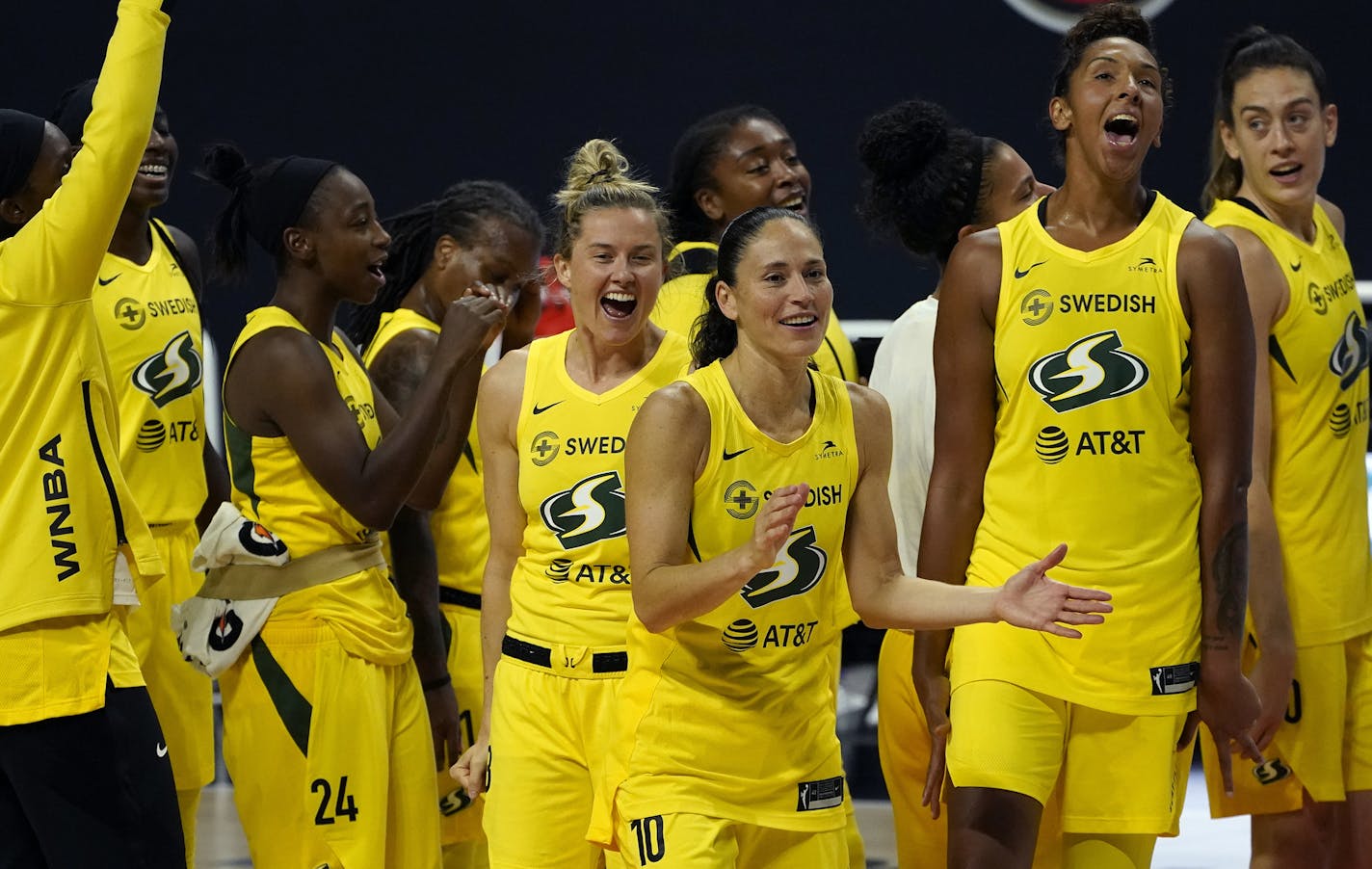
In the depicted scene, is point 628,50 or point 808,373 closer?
point 808,373

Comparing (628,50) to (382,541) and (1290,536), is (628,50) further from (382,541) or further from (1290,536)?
(1290,536)

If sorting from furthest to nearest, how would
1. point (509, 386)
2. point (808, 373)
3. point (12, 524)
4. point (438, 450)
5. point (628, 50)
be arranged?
point (628, 50)
point (438, 450)
point (509, 386)
point (808, 373)
point (12, 524)

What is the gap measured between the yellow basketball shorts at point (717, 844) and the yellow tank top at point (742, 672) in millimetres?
23

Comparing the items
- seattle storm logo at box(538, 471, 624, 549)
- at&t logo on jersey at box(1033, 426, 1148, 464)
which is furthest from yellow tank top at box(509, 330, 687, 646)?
at&t logo on jersey at box(1033, 426, 1148, 464)

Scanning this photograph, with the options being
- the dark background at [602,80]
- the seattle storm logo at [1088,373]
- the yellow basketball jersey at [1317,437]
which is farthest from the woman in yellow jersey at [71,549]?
the dark background at [602,80]

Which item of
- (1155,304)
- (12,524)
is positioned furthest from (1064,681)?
(12,524)

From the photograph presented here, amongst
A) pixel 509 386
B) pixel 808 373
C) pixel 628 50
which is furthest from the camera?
pixel 628 50

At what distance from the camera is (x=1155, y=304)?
3.38 meters

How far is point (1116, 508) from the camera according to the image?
339 cm

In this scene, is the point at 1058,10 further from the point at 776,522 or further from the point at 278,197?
the point at 776,522

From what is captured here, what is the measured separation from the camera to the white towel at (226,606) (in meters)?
4.08

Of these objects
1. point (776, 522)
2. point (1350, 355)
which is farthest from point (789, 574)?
point (1350, 355)

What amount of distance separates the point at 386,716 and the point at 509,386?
33.1 inches

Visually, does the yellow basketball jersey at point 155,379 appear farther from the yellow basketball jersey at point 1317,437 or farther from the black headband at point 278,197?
the yellow basketball jersey at point 1317,437
